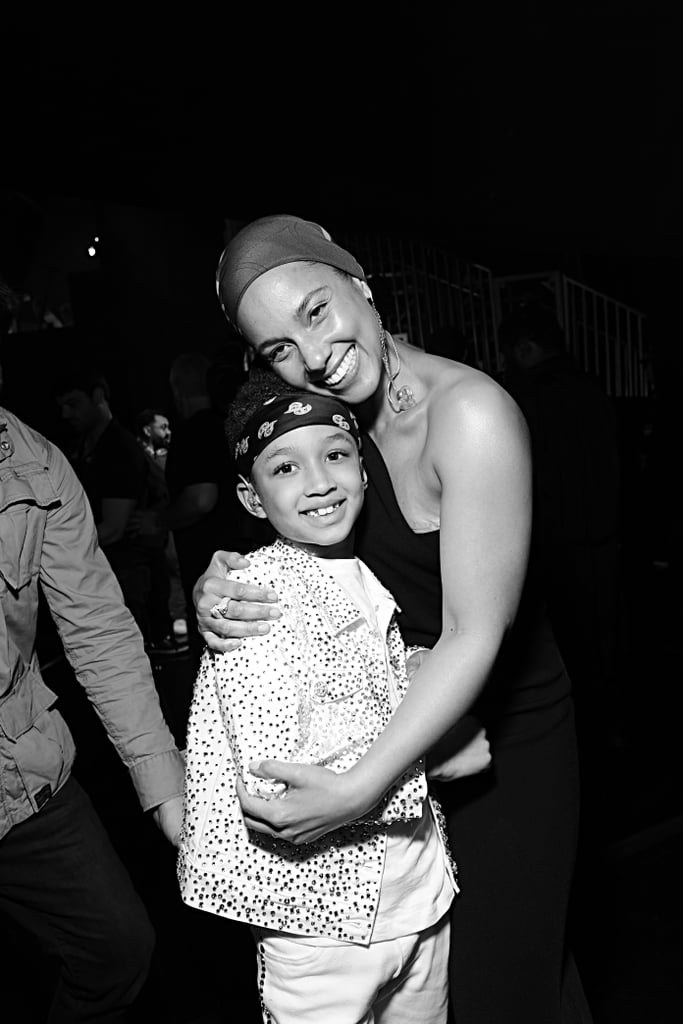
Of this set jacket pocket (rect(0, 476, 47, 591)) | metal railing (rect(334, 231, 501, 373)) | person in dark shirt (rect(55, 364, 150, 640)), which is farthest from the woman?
metal railing (rect(334, 231, 501, 373))

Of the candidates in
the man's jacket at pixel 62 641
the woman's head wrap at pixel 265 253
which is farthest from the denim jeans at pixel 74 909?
the woman's head wrap at pixel 265 253

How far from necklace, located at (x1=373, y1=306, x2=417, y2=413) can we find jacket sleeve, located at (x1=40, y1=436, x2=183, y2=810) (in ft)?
2.18

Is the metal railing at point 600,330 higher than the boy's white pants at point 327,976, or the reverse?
the metal railing at point 600,330

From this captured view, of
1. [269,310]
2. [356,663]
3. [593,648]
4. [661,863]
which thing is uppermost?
[269,310]

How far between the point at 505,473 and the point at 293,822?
0.55 m

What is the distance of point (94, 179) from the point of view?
10.1ft

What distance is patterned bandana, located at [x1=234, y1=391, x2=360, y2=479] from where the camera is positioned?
1.53m

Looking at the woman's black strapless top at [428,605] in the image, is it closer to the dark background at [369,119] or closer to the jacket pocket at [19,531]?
the jacket pocket at [19,531]

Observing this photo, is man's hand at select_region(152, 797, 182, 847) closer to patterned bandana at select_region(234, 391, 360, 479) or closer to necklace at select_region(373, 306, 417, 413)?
patterned bandana at select_region(234, 391, 360, 479)

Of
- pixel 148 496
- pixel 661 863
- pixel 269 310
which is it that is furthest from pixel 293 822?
pixel 148 496

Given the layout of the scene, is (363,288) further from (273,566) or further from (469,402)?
(273,566)

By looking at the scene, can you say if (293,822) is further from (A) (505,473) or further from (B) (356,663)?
(A) (505,473)

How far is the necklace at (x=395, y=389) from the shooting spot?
5.18ft

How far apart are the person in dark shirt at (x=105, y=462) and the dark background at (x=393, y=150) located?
97cm
